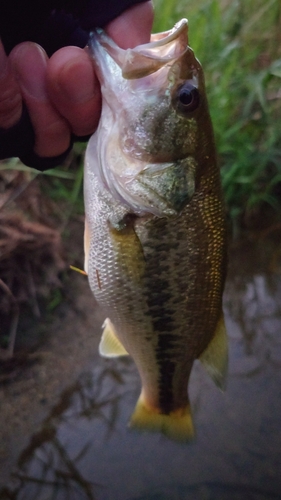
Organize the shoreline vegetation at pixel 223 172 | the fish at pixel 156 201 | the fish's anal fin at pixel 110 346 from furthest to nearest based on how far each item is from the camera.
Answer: the shoreline vegetation at pixel 223 172 → the fish's anal fin at pixel 110 346 → the fish at pixel 156 201

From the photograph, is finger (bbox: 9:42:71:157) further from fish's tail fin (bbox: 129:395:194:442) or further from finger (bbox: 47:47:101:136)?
fish's tail fin (bbox: 129:395:194:442)

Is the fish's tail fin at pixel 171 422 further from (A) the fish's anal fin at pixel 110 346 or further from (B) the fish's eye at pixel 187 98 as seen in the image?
(B) the fish's eye at pixel 187 98

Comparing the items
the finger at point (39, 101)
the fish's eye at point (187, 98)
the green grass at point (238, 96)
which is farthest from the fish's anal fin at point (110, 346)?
the green grass at point (238, 96)

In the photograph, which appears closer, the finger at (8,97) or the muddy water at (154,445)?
the finger at (8,97)

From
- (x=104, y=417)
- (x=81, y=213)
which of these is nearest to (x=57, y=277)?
(x=81, y=213)

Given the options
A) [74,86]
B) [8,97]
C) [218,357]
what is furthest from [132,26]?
[218,357]

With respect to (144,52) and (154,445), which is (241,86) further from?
(154,445)

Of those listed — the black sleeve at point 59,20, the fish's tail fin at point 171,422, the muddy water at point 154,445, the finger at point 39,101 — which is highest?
the black sleeve at point 59,20
